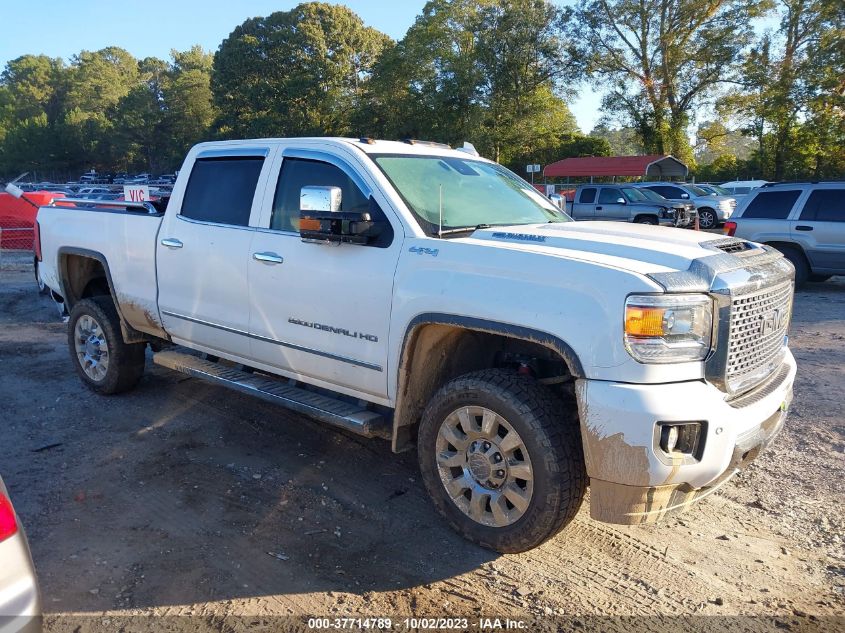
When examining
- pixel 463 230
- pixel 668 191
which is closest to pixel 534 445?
pixel 463 230

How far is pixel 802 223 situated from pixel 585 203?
30.1ft

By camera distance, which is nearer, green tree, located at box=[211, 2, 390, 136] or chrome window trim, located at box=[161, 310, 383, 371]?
chrome window trim, located at box=[161, 310, 383, 371]

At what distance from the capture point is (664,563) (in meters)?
3.45

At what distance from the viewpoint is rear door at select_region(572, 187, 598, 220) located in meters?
20.1

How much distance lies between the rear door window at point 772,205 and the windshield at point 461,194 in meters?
8.52

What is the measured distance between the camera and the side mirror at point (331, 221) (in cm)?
372

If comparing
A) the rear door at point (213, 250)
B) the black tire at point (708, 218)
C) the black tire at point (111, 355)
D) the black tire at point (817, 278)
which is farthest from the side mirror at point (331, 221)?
the black tire at point (708, 218)

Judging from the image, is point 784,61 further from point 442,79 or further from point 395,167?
point 395,167

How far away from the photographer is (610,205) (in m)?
19.7

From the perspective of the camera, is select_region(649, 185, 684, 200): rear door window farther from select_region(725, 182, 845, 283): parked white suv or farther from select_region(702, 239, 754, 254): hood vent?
select_region(702, 239, 754, 254): hood vent

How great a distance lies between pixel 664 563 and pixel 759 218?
10.1m

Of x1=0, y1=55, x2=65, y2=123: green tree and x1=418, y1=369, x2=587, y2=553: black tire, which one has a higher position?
x1=0, y1=55, x2=65, y2=123: green tree

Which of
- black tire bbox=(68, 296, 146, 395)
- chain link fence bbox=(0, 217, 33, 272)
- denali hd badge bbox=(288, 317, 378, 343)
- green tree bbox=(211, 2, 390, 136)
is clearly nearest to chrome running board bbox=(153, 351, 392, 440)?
denali hd badge bbox=(288, 317, 378, 343)

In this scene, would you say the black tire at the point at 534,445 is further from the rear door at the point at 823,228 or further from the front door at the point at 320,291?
the rear door at the point at 823,228
